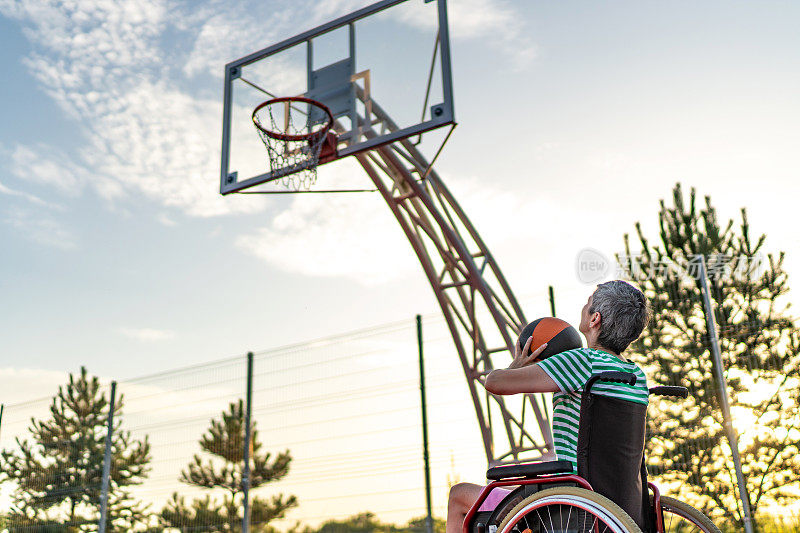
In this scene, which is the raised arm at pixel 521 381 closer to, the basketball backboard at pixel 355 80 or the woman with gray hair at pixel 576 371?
the woman with gray hair at pixel 576 371

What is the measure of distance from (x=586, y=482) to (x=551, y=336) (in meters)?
0.47

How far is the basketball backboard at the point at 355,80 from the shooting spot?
6641mm

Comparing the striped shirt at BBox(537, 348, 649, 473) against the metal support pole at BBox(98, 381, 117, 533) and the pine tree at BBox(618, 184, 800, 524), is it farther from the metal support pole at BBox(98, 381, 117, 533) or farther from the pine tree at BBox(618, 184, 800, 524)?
the metal support pole at BBox(98, 381, 117, 533)

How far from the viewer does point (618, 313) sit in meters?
2.08

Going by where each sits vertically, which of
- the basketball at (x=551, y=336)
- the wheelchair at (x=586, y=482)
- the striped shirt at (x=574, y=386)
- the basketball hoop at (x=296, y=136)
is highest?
the basketball hoop at (x=296, y=136)

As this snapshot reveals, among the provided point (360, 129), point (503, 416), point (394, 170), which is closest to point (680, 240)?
point (503, 416)

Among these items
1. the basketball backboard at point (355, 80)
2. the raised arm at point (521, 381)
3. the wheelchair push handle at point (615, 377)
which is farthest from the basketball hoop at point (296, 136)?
the wheelchair push handle at point (615, 377)

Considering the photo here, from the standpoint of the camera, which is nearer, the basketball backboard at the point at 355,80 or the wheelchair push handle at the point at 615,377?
the wheelchair push handle at the point at 615,377

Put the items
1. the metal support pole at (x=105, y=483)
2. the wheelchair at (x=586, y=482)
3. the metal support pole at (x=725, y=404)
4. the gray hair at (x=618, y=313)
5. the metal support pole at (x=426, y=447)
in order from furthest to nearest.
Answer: the metal support pole at (x=105, y=483) → the metal support pole at (x=426, y=447) → the metal support pole at (x=725, y=404) → the gray hair at (x=618, y=313) → the wheelchair at (x=586, y=482)

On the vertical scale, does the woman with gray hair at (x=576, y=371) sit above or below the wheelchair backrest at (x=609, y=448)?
above

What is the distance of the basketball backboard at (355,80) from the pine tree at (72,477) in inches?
160

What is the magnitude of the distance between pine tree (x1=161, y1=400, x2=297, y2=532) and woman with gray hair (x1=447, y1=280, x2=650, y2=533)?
18.6ft

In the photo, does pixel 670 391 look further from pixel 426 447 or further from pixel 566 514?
pixel 426 447

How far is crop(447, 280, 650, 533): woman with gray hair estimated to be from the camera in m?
1.94
